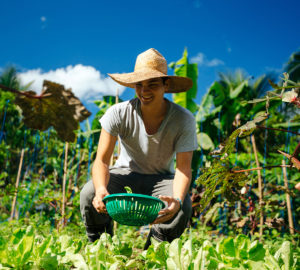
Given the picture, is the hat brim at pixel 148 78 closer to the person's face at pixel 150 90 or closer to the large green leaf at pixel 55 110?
the person's face at pixel 150 90

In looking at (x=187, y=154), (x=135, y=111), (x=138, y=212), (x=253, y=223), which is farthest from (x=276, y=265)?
(x=253, y=223)

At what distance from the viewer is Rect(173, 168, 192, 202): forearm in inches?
81.1

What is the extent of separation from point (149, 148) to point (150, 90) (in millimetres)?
478

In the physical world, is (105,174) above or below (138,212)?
above

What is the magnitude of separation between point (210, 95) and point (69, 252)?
4.48 metres

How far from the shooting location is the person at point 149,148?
6.96 ft

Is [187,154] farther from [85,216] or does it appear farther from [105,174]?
[85,216]

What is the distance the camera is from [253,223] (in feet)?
9.33

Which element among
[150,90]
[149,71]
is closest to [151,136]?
[150,90]

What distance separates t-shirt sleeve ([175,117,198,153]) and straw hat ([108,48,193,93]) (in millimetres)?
306

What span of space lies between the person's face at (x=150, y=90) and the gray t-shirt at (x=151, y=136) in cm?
22

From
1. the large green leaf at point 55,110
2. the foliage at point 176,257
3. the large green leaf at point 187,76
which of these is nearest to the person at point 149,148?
the foliage at point 176,257

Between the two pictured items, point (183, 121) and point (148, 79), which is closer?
point (148, 79)

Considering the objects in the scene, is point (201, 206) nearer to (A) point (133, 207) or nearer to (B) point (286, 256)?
(A) point (133, 207)
